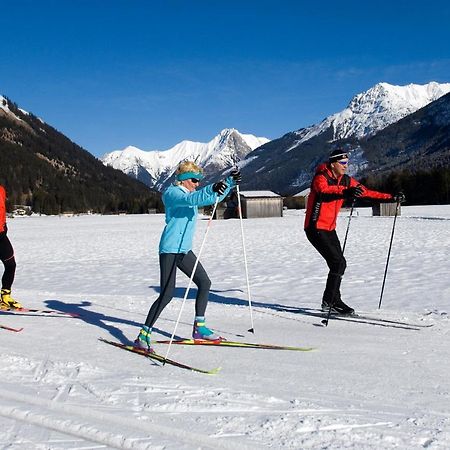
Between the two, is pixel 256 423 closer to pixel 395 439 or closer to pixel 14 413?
pixel 395 439

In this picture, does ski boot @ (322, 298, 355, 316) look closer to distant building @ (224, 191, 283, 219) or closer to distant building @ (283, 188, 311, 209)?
distant building @ (224, 191, 283, 219)

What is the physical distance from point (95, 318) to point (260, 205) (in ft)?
186

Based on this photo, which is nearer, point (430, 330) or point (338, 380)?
point (338, 380)

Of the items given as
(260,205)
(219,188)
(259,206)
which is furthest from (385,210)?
(219,188)

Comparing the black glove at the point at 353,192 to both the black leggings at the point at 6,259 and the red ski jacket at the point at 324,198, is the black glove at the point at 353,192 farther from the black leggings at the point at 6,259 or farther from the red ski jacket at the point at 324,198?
the black leggings at the point at 6,259

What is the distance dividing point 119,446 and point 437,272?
979cm

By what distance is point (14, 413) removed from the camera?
371 cm

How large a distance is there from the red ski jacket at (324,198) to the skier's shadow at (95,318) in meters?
2.45

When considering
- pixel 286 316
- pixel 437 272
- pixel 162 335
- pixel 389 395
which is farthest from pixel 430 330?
pixel 437 272

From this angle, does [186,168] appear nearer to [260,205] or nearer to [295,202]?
[260,205]

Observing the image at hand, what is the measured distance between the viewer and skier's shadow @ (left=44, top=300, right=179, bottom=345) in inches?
255

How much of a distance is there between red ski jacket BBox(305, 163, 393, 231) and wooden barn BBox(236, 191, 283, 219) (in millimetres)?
54584

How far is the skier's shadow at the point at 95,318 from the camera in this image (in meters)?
6.47

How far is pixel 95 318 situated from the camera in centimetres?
750
